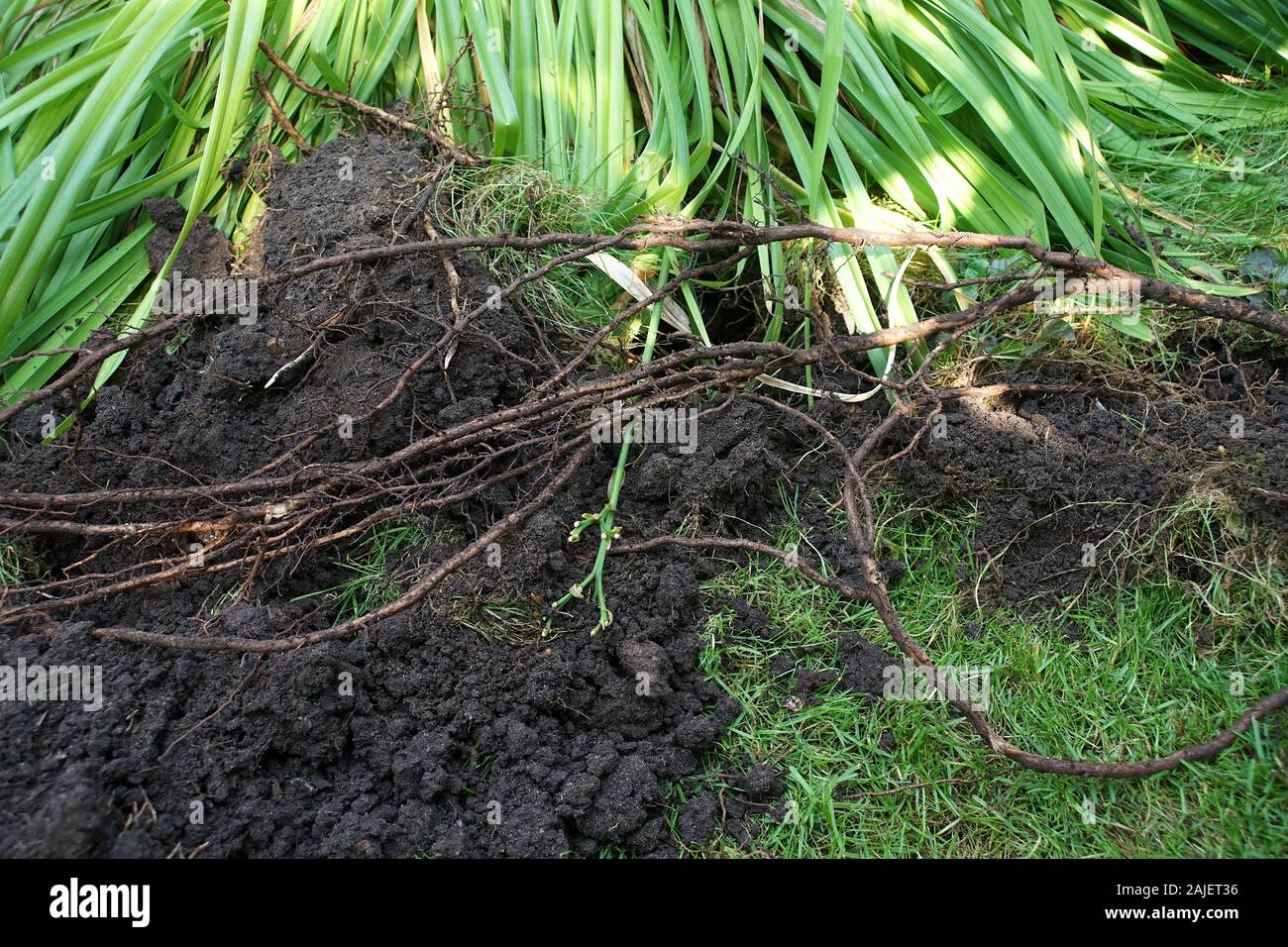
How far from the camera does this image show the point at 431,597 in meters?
2.08

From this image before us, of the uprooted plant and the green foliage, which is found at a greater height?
the green foliage

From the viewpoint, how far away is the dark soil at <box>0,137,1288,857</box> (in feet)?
5.87

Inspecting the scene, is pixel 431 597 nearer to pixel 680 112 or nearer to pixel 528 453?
pixel 528 453

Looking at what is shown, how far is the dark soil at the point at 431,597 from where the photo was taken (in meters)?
1.79

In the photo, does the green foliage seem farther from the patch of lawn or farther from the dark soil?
the patch of lawn

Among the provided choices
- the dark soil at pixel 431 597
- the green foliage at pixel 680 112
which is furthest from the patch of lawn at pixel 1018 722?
the green foliage at pixel 680 112

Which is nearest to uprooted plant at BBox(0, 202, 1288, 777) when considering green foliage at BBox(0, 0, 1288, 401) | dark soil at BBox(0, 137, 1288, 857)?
dark soil at BBox(0, 137, 1288, 857)

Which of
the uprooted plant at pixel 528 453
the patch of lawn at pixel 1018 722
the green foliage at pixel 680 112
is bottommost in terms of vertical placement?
the patch of lawn at pixel 1018 722

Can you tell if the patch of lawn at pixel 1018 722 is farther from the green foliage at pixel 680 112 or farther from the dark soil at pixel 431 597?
the green foliage at pixel 680 112

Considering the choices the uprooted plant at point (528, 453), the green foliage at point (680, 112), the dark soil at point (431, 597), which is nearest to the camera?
the dark soil at point (431, 597)

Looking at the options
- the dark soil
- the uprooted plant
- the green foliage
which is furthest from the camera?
the green foliage

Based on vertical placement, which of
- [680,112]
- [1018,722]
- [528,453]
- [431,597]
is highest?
[680,112]

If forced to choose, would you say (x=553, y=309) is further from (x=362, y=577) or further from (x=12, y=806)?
(x=12, y=806)

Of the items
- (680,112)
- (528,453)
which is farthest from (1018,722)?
(680,112)
